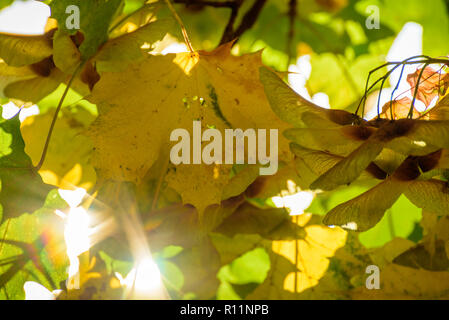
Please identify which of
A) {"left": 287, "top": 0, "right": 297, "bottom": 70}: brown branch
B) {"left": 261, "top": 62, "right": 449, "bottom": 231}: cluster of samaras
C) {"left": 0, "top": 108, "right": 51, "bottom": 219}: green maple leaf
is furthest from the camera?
{"left": 287, "top": 0, "right": 297, "bottom": 70}: brown branch

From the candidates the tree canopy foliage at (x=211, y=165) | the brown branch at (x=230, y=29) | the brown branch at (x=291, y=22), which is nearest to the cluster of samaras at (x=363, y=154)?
the tree canopy foliage at (x=211, y=165)

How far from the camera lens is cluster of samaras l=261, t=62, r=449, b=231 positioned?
339 millimetres

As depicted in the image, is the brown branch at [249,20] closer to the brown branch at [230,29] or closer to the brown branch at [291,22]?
the brown branch at [230,29]

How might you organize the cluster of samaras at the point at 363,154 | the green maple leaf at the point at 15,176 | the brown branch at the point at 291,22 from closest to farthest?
the cluster of samaras at the point at 363,154, the green maple leaf at the point at 15,176, the brown branch at the point at 291,22

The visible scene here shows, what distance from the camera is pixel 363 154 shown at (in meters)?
0.34

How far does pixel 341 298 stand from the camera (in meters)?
0.52

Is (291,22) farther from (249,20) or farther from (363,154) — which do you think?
(363,154)

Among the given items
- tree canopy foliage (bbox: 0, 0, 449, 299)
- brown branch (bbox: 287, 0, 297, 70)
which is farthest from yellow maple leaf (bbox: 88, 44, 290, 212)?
brown branch (bbox: 287, 0, 297, 70)

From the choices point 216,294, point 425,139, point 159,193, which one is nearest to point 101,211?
point 159,193

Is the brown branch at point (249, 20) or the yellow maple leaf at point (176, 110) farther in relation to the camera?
the brown branch at point (249, 20)

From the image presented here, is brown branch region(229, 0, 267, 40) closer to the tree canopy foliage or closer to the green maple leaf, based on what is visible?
the tree canopy foliage

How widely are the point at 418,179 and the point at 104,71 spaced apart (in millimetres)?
250

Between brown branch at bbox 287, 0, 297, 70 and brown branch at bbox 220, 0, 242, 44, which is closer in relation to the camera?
brown branch at bbox 220, 0, 242, 44

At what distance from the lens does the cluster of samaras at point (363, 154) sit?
0.34 m
